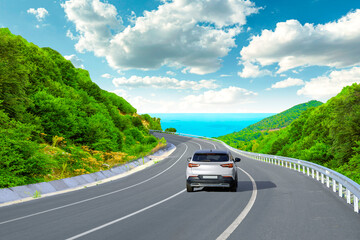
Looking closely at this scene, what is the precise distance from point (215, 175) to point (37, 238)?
22.0 ft

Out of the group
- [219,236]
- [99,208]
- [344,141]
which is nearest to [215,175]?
[99,208]

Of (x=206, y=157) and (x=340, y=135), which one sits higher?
(x=340, y=135)

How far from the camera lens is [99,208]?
9352 millimetres

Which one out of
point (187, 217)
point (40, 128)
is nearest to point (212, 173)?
point (187, 217)

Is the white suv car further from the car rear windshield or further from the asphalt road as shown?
the asphalt road

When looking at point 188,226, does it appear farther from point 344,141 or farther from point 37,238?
point 344,141

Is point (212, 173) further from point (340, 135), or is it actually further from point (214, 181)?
point (340, 135)

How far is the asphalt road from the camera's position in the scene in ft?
20.4

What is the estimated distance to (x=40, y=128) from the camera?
883 inches

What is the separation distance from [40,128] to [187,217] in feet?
60.8

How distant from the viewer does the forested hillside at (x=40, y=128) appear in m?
13.5

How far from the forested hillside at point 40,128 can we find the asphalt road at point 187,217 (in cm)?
300

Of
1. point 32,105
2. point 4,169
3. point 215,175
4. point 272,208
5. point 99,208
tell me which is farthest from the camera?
point 32,105

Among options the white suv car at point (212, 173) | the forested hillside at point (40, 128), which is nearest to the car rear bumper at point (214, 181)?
the white suv car at point (212, 173)
